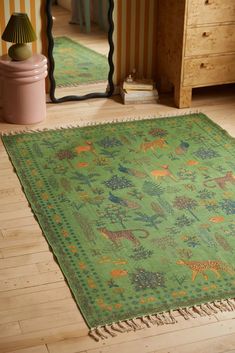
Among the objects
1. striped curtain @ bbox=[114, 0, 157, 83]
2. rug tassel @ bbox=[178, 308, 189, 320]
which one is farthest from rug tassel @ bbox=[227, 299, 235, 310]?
striped curtain @ bbox=[114, 0, 157, 83]

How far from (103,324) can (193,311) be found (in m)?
0.37

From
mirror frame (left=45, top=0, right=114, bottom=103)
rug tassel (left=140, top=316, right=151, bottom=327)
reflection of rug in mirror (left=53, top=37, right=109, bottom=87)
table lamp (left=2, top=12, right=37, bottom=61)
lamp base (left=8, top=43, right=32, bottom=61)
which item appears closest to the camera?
rug tassel (left=140, top=316, right=151, bottom=327)

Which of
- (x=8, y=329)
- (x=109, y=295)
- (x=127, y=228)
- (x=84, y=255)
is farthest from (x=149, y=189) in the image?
(x=8, y=329)

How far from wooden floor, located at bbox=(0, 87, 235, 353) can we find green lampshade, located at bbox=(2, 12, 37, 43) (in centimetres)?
104

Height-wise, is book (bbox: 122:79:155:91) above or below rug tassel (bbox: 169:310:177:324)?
above

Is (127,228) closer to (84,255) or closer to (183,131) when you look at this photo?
(84,255)

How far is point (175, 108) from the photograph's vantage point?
4.65 metres

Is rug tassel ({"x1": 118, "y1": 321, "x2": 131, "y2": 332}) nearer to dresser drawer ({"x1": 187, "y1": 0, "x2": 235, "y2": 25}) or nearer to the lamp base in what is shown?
the lamp base

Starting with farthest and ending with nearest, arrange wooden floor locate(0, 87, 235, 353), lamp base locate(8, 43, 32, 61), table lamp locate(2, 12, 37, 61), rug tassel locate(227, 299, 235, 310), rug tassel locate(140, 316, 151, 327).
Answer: lamp base locate(8, 43, 32, 61) → table lamp locate(2, 12, 37, 61) → rug tassel locate(227, 299, 235, 310) → rug tassel locate(140, 316, 151, 327) → wooden floor locate(0, 87, 235, 353)

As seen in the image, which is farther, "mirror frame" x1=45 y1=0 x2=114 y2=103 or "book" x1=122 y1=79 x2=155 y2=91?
"book" x1=122 y1=79 x2=155 y2=91

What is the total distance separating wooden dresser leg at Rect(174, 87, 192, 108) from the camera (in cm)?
458

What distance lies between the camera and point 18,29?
4.09 meters

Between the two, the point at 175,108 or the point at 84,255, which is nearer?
the point at 84,255

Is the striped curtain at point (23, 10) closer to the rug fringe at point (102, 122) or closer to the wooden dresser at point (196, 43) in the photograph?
the rug fringe at point (102, 122)
